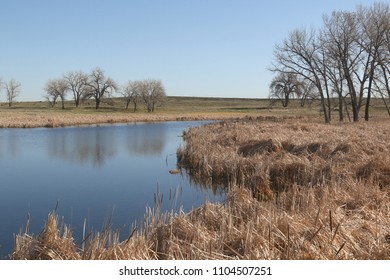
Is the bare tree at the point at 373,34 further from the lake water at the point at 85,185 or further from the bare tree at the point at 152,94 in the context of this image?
the bare tree at the point at 152,94

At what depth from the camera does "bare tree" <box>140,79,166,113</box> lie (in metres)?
77.0

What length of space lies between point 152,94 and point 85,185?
66.3 metres

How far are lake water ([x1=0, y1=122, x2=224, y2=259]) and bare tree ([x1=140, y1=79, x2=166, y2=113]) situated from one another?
55053 millimetres

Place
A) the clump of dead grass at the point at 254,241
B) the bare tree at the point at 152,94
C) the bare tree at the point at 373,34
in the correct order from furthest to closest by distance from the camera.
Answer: the bare tree at the point at 152,94
the bare tree at the point at 373,34
the clump of dead grass at the point at 254,241

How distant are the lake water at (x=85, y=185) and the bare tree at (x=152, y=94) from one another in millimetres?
55053

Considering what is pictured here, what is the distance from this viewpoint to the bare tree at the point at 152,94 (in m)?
77.0

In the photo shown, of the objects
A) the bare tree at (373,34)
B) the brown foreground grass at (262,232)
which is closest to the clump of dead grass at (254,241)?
the brown foreground grass at (262,232)

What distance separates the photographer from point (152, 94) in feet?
254

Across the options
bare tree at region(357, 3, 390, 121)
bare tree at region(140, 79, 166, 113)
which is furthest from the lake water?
bare tree at region(140, 79, 166, 113)

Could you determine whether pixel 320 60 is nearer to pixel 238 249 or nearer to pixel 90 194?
pixel 90 194

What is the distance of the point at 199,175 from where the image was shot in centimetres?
1330

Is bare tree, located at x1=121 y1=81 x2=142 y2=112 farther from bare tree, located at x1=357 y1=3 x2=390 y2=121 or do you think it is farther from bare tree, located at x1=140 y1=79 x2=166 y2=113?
bare tree, located at x1=357 y1=3 x2=390 y2=121

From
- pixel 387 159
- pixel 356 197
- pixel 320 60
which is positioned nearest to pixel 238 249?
pixel 356 197

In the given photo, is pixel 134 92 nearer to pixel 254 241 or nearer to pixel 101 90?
pixel 101 90
